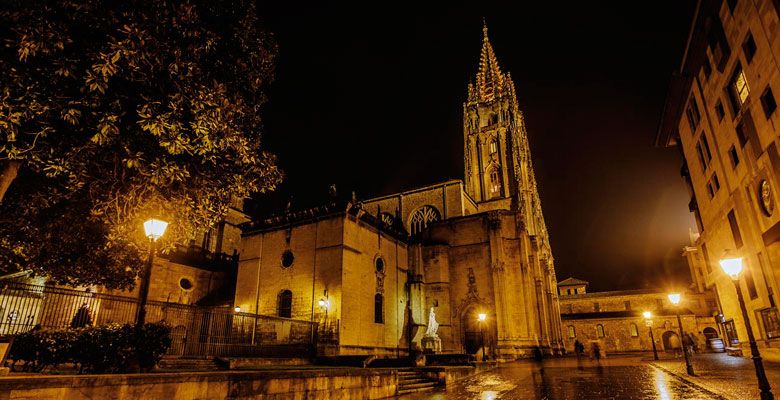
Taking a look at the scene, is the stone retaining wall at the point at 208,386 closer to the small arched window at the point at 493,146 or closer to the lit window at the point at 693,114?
the lit window at the point at 693,114

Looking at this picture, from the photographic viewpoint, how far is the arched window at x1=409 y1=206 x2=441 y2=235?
36081mm

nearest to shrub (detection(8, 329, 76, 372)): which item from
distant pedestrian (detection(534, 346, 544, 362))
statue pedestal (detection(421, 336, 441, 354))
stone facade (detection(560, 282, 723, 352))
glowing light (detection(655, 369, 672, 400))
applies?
glowing light (detection(655, 369, 672, 400))

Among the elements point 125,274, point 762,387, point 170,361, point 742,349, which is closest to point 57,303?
point 125,274

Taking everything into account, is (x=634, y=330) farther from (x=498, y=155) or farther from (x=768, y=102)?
(x=768, y=102)

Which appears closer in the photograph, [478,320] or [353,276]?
[353,276]

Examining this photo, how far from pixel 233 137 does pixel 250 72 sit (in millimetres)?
1870

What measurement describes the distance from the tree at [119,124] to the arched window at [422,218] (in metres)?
27.0

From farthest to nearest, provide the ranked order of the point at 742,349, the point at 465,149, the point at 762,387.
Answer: the point at 465,149
the point at 742,349
the point at 762,387

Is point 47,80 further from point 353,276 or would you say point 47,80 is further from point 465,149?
point 465,149

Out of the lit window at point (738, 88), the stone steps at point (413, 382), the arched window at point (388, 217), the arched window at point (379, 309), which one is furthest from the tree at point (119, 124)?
the arched window at point (388, 217)

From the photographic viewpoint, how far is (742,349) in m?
20.1

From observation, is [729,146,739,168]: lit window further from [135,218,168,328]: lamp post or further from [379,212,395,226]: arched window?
[379,212,395,226]: arched window

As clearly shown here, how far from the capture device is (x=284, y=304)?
79.4 feet

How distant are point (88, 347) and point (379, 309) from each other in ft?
64.7
